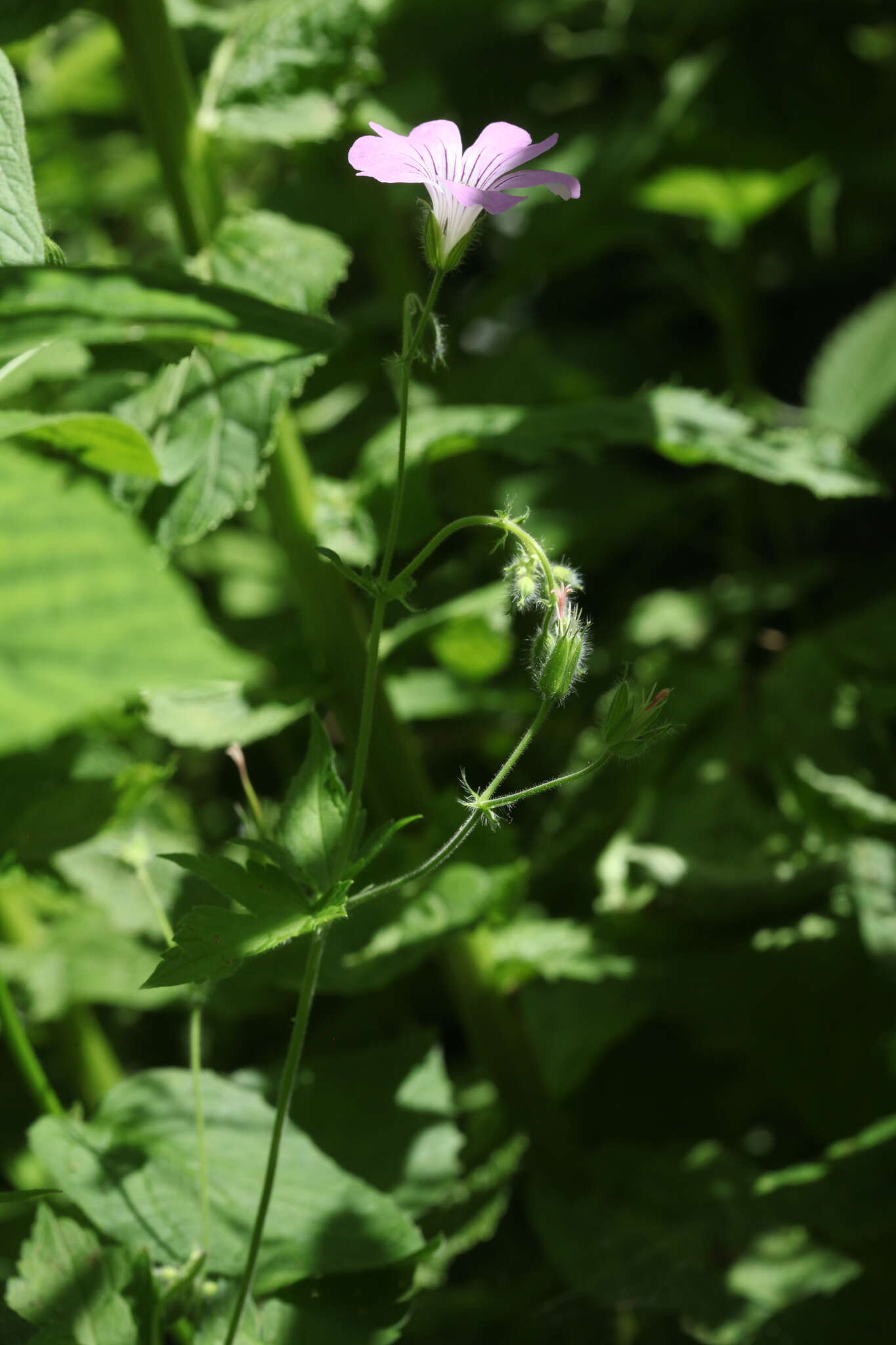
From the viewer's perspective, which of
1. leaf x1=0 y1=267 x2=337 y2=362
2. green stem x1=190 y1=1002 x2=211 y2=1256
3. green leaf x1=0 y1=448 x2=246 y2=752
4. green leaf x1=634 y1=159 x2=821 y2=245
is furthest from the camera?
green leaf x1=634 y1=159 x2=821 y2=245

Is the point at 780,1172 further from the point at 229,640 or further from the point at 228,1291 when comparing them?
the point at 229,640

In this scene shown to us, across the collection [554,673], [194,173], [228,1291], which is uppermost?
[194,173]

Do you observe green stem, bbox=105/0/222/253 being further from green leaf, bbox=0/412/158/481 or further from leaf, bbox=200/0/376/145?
green leaf, bbox=0/412/158/481

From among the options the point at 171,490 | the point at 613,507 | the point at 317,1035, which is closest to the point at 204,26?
the point at 171,490

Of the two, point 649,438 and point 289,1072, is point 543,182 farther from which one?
point 289,1072

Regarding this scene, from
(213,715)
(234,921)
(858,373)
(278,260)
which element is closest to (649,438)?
(278,260)

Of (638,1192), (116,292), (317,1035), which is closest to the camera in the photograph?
(116,292)

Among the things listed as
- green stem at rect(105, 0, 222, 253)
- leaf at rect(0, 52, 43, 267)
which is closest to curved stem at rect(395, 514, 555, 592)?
leaf at rect(0, 52, 43, 267)
